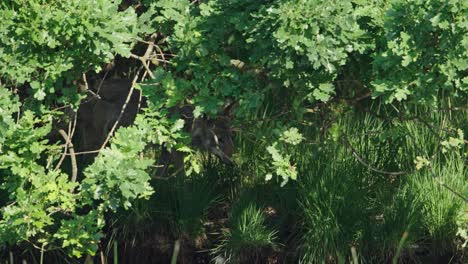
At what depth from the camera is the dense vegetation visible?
4.20m

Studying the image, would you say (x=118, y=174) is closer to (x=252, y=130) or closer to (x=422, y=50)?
(x=252, y=130)

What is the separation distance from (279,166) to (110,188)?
824 millimetres

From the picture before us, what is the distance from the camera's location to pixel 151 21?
468 centimetres

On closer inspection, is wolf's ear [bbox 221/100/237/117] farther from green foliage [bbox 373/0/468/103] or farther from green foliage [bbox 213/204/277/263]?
green foliage [bbox 373/0/468/103]

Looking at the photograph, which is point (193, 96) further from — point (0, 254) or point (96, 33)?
point (0, 254)

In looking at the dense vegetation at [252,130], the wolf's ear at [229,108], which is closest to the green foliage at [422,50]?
the dense vegetation at [252,130]

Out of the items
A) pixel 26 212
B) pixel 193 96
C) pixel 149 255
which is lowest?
pixel 149 255

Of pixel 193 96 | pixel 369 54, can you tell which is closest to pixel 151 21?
pixel 193 96

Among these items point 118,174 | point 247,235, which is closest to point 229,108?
point 247,235

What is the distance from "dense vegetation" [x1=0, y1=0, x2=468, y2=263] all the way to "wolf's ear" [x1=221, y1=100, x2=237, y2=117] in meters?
0.04

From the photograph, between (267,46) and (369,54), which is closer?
(267,46)

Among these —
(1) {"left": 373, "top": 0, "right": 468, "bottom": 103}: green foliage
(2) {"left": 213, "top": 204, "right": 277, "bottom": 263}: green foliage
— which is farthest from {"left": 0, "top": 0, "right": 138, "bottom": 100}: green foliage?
(2) {"left": 213, "top": 204, "right": 277, "bottom": 263}: green foliage

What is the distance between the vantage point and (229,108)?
4.94 meters

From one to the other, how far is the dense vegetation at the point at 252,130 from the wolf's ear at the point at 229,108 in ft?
0.13
